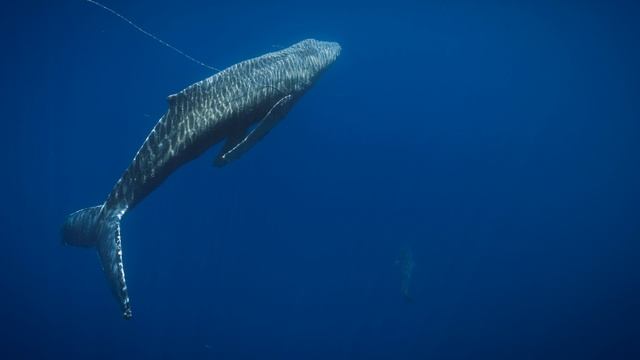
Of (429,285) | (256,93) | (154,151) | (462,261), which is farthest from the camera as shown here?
(462,261)

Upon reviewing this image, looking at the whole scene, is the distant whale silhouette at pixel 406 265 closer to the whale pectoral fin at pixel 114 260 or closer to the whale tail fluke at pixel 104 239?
the whale tail fluke at pixel 104 239

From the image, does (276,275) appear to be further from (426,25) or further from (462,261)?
(426,25)

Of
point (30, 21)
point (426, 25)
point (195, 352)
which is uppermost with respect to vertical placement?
point (426, 25)

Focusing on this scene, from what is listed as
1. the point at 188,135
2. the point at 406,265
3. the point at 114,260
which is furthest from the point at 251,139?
the point at 406,265

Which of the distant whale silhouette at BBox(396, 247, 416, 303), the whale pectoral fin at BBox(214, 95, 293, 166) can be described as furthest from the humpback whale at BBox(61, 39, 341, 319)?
the distant whale silhouette at BBox(396, 247, 416, 303)

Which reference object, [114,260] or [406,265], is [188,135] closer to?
[114,260]

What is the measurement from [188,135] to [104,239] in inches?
97.8

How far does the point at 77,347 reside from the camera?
2733cm

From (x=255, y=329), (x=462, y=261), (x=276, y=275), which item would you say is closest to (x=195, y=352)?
(x=255, y=329)

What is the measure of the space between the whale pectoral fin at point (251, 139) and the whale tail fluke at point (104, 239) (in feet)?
7.37

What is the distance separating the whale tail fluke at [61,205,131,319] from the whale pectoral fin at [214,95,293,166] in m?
2.25

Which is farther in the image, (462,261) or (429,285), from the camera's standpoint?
(462,261)

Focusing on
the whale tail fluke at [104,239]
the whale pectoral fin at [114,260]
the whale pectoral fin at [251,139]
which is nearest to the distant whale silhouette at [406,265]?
the whale pectoral fin at [251,139]

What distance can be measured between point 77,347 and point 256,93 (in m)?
26.6
